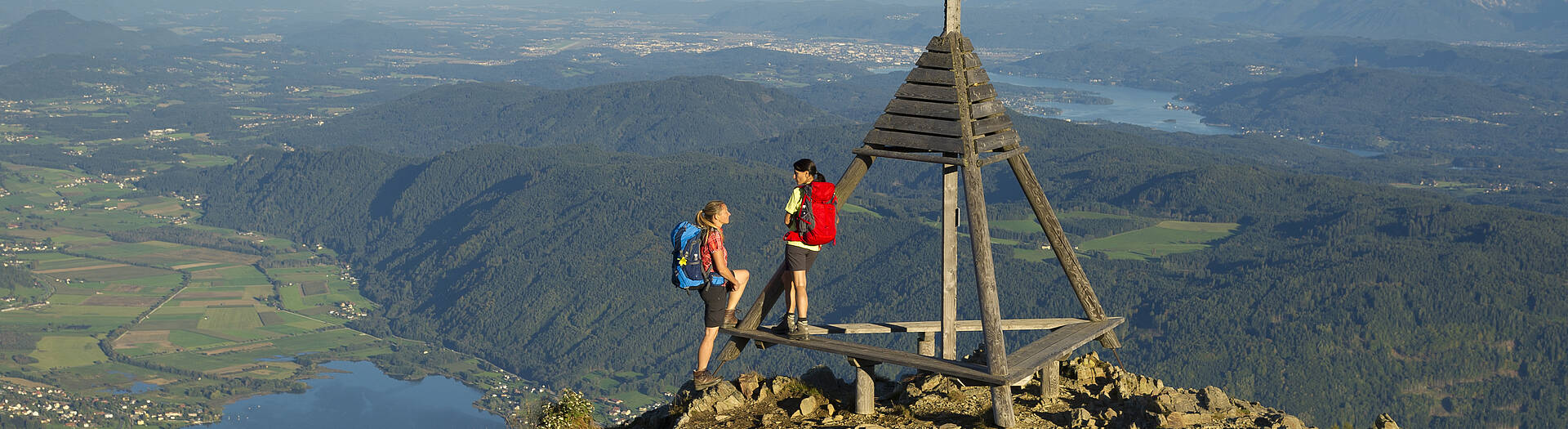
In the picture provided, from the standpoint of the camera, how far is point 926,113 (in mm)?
21812

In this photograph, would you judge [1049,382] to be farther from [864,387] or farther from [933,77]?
[933,77]

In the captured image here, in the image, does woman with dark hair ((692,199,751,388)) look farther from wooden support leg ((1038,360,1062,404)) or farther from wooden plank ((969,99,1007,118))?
wooden support leg ((1038,360,1062,404))

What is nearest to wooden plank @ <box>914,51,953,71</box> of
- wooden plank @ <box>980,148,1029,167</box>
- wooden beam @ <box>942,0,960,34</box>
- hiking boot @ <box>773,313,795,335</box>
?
wooden beam @ <box>942,0,960,34</box>

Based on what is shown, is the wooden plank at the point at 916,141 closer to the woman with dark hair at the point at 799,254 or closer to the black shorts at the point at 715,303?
the woman with dark hair at the point at 799,254

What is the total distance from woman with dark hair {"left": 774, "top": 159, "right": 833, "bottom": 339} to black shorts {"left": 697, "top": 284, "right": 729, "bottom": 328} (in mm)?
1108

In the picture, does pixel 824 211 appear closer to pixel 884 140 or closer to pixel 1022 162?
pixel 884 140

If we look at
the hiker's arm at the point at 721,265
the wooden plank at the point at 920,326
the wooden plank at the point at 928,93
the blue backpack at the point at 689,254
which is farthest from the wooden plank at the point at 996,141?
the blue backpack at the point at 689,254

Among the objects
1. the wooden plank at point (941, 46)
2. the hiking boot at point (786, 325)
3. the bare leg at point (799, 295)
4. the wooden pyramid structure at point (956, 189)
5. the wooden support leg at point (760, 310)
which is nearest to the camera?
the wooden pyramid structure at point (956, 189)

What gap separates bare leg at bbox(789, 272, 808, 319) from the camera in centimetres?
2273

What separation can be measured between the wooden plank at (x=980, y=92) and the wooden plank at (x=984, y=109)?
2.6 inches

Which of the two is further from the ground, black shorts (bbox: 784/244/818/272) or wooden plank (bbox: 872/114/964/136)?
wooden plank (bbox: 872/114/964/136)

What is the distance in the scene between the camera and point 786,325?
23641 mm

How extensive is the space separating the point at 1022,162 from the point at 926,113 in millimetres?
2107

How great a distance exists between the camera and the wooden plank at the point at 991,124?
21.7 meters
